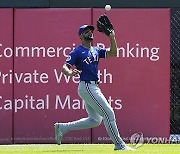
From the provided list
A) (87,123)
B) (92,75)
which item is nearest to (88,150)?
(87,123)

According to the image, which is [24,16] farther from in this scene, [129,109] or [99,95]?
[99,95]

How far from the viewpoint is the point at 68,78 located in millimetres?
13836

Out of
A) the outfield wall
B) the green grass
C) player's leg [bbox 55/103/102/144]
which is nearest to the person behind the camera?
the green grass

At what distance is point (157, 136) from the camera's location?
45.6 ft

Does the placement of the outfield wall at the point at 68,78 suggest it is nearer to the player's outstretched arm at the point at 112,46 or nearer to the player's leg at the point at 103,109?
the player's outstretched arm at the point at 112,46

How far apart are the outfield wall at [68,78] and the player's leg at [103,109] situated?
3841 mm

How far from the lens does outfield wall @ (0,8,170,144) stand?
45.4 ft

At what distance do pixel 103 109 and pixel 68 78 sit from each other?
403 cm

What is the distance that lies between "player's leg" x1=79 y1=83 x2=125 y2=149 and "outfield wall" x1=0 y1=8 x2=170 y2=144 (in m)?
3.84

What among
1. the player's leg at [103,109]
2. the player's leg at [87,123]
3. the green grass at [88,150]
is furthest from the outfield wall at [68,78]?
the player's leg at [103,109]

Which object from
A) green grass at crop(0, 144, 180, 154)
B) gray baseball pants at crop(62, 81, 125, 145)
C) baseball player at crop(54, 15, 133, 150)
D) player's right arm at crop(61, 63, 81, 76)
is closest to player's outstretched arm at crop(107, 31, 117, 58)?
baseball player at crop(54, 15, 133, 150)

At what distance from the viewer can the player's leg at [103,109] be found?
388 inches

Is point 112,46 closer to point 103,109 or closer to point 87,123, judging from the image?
point 103,109

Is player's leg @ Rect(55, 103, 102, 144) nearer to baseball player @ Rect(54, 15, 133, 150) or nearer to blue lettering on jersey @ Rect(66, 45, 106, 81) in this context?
baseball player @ Rect(54, 15, 133, 150)
